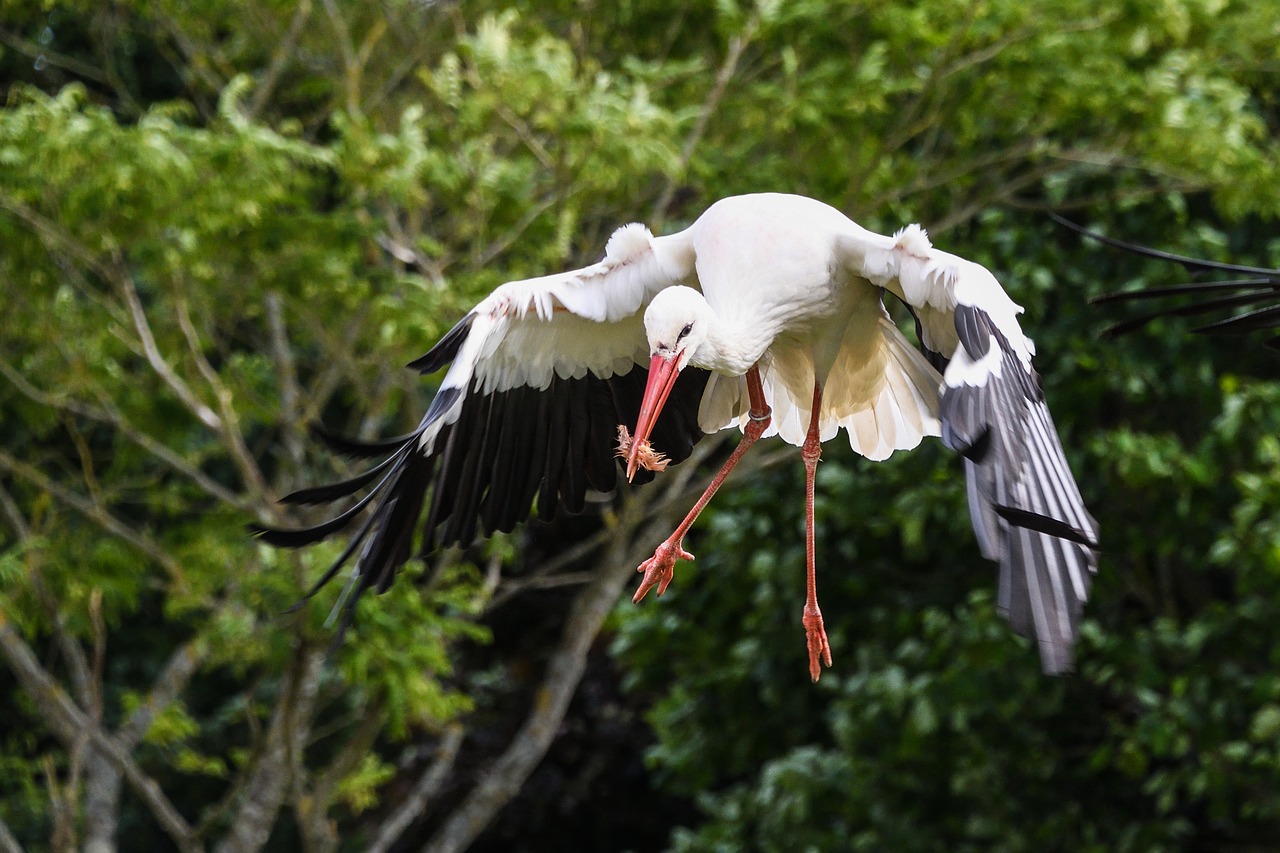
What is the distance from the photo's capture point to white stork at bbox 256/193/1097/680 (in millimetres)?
3990

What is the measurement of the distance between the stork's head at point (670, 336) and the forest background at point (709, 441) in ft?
10.2

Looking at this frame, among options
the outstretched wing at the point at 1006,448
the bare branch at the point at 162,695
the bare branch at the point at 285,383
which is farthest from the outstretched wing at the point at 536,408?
the bare branch at the point at 162,695

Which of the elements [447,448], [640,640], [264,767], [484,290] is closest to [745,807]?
[640,640]

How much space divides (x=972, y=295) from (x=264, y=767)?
244 inches

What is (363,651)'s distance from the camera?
7926 millimetres

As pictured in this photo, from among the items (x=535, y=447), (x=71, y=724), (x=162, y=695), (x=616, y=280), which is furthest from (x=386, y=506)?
(x=162, y=695)

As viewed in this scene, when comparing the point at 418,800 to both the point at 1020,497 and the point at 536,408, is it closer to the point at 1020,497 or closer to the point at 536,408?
the point at 536,408

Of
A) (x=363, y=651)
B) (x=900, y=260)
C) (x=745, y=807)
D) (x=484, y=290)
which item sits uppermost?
(x=484, y=290)

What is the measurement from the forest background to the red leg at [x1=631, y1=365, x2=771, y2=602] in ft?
7.68

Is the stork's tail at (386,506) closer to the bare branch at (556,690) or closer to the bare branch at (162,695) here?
the bare branch at (556,690)

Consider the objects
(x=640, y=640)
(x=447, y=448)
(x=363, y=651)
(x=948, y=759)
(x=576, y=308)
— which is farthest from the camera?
(x=640, y=640)

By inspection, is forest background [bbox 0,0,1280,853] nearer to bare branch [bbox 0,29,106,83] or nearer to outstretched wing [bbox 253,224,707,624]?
bare branch [bbox 0,29,106,83]

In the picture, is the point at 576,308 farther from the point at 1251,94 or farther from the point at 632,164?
the point at 1251,94

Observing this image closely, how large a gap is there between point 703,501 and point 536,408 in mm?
706
